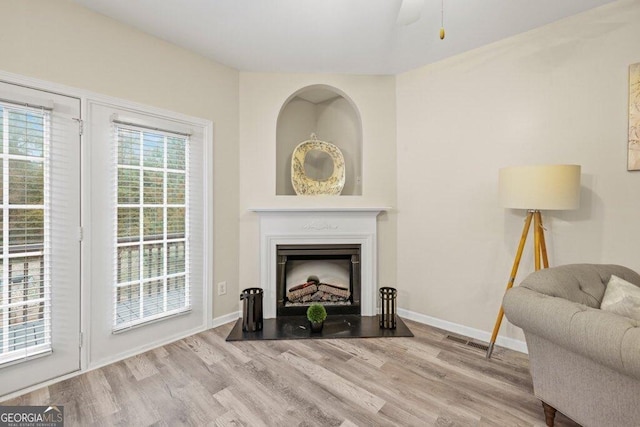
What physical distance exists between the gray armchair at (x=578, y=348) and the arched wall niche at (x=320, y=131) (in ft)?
6.76

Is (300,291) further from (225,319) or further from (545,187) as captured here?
(545,187)

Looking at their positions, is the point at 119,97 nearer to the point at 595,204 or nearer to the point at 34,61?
the point at 34,61

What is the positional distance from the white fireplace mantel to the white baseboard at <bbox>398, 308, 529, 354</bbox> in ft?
3.20

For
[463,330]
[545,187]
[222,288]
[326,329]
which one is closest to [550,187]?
[545,187]

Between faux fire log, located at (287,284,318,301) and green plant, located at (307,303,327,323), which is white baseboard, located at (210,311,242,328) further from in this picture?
green plant, located at (307,303,327,323)

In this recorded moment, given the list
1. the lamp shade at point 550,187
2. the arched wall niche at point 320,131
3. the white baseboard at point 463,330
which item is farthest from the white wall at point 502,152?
the arched wall niche at point 320,131

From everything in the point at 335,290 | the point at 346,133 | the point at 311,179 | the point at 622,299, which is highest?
the point at 346,133

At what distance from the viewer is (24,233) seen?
1774mm

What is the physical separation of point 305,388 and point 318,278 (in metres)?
1.48

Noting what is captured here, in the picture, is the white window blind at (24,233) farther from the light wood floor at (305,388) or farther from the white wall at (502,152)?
the white wall at (502,152)

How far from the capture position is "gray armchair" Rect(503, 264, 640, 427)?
1.07 m

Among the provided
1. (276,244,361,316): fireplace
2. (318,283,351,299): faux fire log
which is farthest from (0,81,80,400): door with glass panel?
(318,283,351,299): faux fire log

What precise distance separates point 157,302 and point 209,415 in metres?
1.17

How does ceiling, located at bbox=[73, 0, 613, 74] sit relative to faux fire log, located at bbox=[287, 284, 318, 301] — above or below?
above
